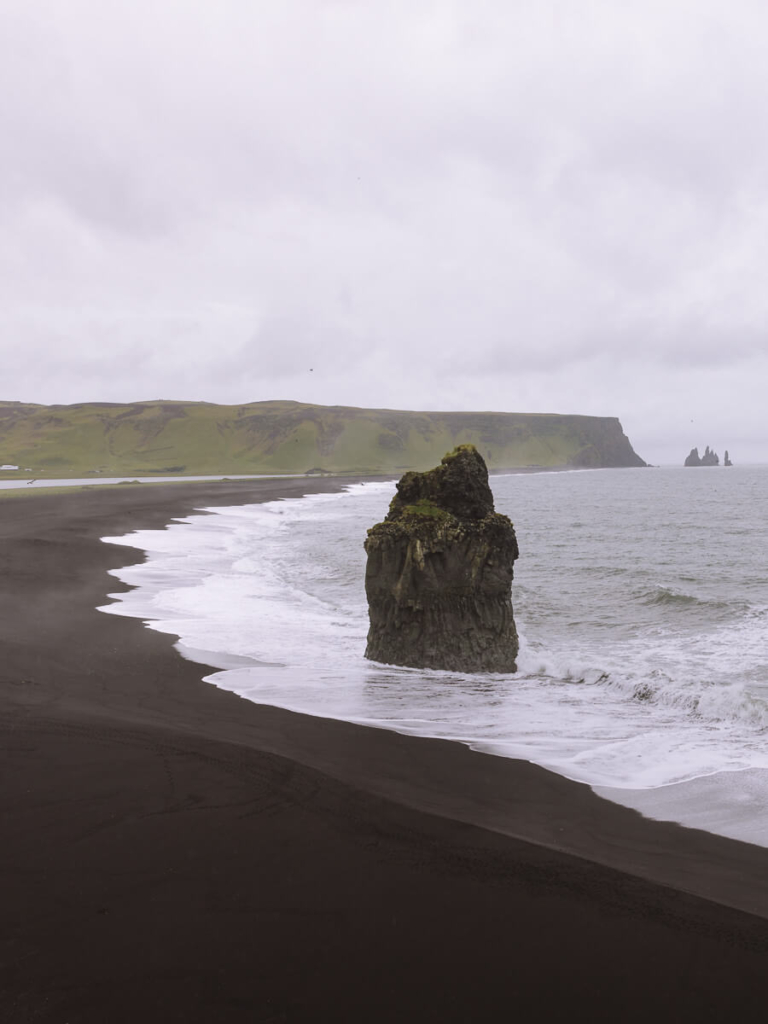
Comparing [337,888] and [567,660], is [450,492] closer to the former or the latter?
[567,660]

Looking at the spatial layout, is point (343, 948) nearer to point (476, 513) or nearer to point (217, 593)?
point (476, 513)

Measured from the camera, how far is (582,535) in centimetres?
3322

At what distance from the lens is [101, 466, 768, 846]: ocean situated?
23.9ft

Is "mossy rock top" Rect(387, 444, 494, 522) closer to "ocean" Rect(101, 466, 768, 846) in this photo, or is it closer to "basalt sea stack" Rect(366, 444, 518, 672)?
"basalt sea stack" Rect(366, 444, 518, 672)

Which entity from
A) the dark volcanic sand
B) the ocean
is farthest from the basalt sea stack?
the dark volcanic sand

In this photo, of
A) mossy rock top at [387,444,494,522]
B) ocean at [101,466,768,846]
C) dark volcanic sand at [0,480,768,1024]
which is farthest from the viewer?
mossy rock top at [387,444,494,522]

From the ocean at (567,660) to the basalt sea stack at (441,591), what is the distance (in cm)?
39

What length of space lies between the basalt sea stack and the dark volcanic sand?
11.7 feet

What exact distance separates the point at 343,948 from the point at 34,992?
1.52 m

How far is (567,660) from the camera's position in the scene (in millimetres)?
11727

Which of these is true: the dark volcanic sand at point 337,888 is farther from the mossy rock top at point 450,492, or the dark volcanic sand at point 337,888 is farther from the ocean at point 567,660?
the mossy rock top at point 450,492

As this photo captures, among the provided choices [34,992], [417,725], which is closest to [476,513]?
[417,725]

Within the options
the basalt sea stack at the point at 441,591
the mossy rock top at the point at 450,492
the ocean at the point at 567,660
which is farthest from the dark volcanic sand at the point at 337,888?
the mossy rock top at the point at 450,492

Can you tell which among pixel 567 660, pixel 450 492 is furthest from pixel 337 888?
pixel 567 660
